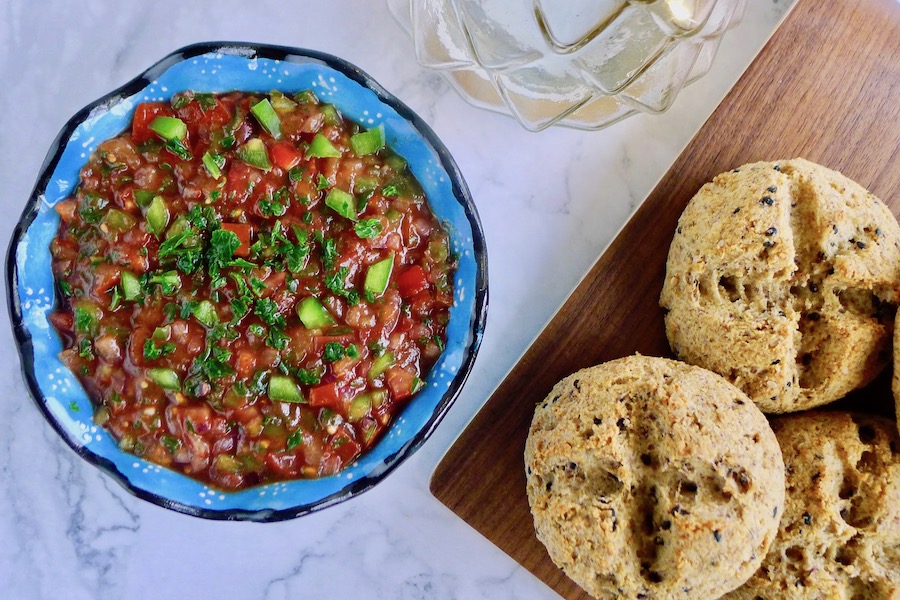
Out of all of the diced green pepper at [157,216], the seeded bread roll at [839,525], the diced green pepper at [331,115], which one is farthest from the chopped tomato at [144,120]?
the seeded bread roll at [839,525]

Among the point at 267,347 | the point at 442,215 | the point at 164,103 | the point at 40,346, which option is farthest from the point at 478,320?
the point at 40,346

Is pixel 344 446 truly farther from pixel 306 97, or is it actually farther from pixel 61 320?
pixel 306 97

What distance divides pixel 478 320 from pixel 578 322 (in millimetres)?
536

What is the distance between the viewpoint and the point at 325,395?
2594 mm

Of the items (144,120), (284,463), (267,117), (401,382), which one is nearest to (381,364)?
(401,382)

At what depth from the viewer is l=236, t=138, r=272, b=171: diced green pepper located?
8.51ft

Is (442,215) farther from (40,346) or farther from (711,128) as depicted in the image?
(40,346)

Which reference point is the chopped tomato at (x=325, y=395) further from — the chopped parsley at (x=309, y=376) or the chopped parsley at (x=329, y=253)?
the chopped parsley at (x=329, y=253)

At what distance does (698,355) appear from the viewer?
276cm

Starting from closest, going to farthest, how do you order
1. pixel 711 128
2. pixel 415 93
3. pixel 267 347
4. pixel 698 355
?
pixel 267 347 < pixel 698 355 < pixel 711 128 < pixel 415 93

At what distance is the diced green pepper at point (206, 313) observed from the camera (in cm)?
257

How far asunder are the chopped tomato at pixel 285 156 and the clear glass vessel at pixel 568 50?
714 millimetres

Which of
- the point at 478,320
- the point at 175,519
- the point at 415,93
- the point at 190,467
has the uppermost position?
the point at 415,93

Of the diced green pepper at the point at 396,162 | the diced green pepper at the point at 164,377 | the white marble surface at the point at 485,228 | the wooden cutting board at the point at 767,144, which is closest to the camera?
the diced green pepper at the point at 164,377
